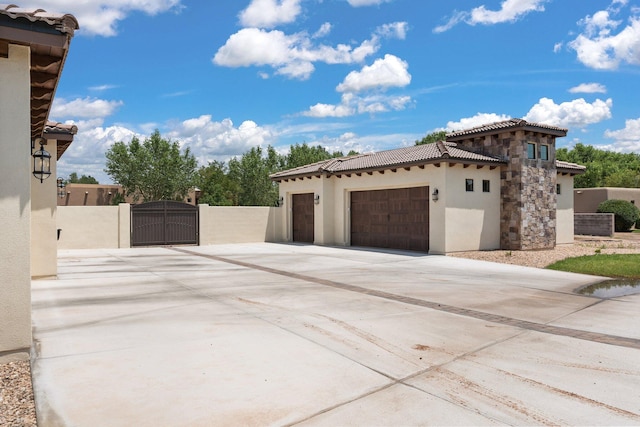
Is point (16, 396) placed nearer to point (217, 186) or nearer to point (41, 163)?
point (41, 163)

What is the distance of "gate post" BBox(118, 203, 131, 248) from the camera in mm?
20750

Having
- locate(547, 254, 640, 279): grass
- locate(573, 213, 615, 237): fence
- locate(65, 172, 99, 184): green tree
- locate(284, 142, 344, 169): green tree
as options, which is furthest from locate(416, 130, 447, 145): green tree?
locate(65, 172, 99, 184): green tree

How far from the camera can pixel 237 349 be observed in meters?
5.28

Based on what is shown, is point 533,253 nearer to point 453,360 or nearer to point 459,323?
point 459,323

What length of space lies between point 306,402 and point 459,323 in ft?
11.6

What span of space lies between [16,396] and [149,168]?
42.3 metres

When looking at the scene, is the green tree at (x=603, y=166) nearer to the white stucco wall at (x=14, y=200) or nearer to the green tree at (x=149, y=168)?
the green tree at (x=149, y=168)

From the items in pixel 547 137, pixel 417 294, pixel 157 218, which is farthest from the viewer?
pixel 157 218

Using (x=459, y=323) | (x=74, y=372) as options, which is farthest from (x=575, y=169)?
(x=74, y=372)

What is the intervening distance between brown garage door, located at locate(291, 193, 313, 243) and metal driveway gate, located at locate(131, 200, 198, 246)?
5.41 metres

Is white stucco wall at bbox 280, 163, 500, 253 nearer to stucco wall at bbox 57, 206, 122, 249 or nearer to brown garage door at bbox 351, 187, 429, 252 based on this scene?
brown garage door at bbox 351, 187, 429, 252

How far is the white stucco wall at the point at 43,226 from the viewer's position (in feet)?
34.4

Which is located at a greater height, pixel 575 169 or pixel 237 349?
pixel 575 169

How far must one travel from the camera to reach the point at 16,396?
13.3 feet
